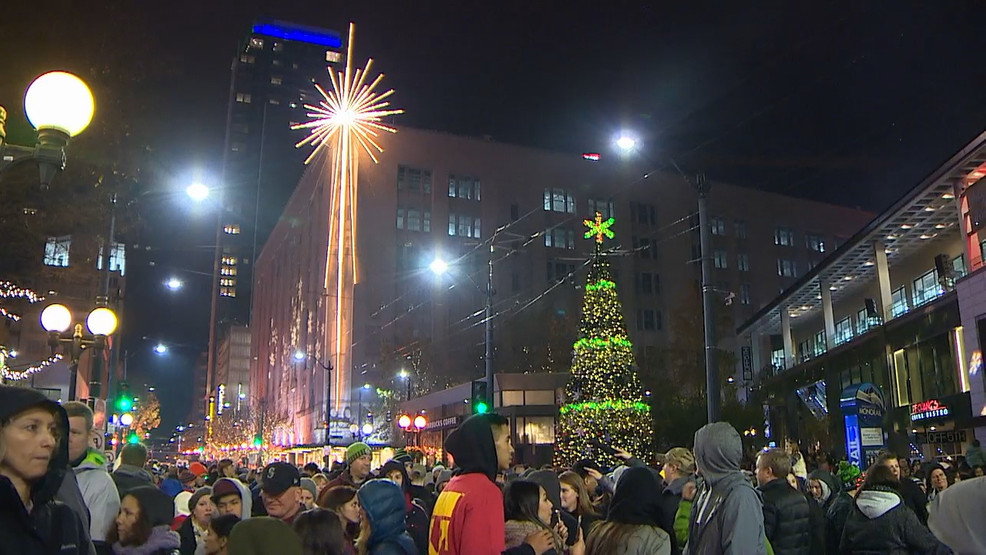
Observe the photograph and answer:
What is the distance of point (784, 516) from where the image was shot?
22.3ft

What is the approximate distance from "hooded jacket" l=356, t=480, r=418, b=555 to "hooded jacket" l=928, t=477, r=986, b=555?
10.1ft

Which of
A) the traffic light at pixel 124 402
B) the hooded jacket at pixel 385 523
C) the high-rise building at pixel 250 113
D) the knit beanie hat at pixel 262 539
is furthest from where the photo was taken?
the high-rise building at pixel 250 113

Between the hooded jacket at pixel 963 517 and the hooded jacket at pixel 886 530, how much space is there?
461 cm

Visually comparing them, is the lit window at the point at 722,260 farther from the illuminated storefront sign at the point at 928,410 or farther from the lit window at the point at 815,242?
the illuminated storefront sign at the point at 928,410

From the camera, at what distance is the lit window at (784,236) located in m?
79.3


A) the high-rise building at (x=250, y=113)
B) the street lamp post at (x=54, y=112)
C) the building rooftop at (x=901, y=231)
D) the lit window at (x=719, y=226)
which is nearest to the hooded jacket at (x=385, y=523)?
the street lamp post at (x=54, y=112)

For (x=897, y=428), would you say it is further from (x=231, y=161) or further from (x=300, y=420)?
(x=231, y=161)

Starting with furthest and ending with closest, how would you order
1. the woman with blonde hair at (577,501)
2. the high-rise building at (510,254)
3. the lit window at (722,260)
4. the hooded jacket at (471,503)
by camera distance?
the lit window at (722,260), the high-rise building at (510,254), the woman with blonde hair at (577,501), the hooded jacket at (471,503)

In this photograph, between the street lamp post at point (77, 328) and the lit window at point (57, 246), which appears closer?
the street lamp post at point (77, 328)

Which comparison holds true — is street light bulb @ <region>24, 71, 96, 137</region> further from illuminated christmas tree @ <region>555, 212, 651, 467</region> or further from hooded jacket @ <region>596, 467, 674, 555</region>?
illuminated christmas tree @ <region>555, 212, 651, 467</region>

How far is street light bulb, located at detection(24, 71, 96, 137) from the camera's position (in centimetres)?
646

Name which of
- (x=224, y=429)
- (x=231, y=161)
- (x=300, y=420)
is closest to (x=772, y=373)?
(x=300, y=420)

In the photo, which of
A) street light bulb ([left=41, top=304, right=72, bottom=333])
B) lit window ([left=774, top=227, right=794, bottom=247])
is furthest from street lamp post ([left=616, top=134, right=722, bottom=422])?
lit window ([left=774, top=227, right=794, bottom=247])

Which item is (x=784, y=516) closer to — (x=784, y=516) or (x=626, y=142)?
(x=784, y=516)
